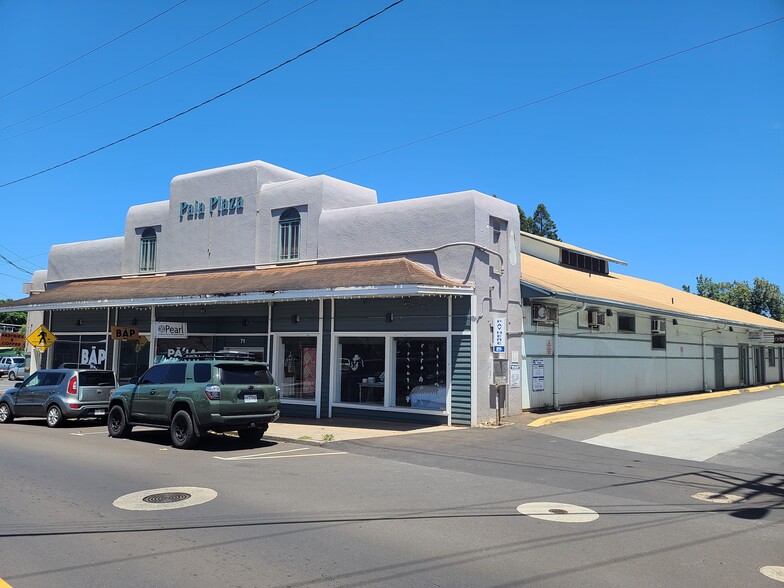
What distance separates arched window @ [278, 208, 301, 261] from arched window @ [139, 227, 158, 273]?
22.1ft

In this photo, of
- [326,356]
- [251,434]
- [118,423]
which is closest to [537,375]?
[326,356]

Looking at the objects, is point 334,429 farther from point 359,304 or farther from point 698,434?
point 698,434

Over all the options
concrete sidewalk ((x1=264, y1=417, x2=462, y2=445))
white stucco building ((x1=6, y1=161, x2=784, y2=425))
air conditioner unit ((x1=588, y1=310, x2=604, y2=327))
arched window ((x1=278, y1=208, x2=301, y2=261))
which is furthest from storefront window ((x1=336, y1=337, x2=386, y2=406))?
air conditioner unit ((x1=588, y1=310, x2=604, y2=327))

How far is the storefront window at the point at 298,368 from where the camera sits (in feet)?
63.5

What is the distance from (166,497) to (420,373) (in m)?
9.76

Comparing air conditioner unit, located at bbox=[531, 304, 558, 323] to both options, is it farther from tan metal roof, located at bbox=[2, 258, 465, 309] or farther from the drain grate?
the drain grate

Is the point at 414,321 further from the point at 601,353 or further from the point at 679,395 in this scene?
the point at 679,395

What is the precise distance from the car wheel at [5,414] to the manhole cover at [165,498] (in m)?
12.4

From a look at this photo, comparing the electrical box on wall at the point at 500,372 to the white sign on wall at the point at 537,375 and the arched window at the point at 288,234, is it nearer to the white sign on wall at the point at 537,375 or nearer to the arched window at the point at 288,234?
the white sign on wall at the point at 537,375

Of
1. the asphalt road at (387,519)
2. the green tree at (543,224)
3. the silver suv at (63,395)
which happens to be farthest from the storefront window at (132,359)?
the green tree at (543,224)

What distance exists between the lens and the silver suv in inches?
675

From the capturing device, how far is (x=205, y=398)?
12.9m

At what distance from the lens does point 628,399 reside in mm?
23703

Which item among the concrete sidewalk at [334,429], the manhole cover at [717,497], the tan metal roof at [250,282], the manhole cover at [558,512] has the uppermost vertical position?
the tan metal roof at [250,282]
